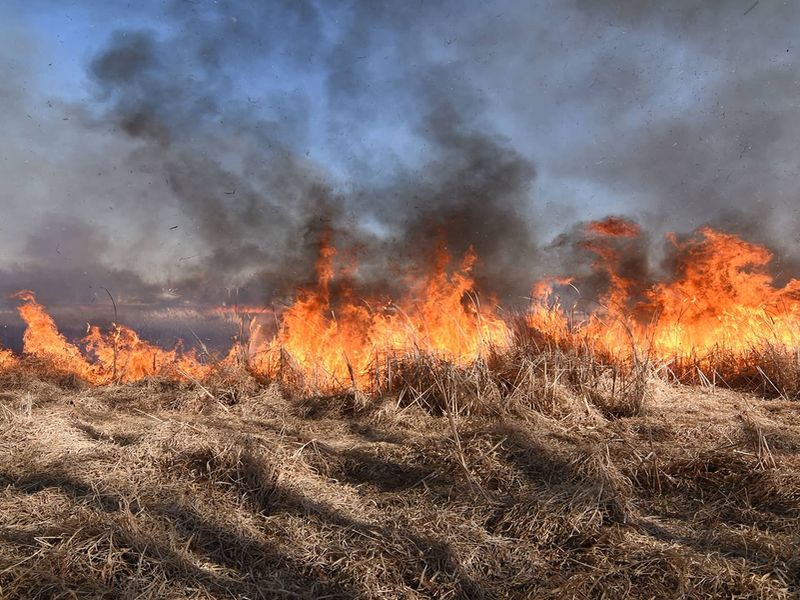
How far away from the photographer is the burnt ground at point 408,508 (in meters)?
2.87

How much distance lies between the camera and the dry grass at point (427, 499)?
9.45ft

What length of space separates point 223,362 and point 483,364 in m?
3.23

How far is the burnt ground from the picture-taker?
2.87m

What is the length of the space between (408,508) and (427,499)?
0.16 m

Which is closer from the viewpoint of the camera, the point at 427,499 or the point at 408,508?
the point at 408,508

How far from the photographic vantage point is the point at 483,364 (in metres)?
5.66

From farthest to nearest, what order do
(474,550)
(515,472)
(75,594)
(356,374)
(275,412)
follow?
(356,374), (275,412), (515,472), (474,550), (75,594)

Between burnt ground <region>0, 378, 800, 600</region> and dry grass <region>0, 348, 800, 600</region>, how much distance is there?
1 cm

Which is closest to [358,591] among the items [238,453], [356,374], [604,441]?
[238,453]

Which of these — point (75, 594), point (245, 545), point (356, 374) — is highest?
point (356, 374)

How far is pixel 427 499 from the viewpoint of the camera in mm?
3643

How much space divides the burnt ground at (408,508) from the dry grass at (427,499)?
0.4 inches

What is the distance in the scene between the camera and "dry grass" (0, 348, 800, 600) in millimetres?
2879

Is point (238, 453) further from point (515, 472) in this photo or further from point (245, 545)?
point (515, 472)
